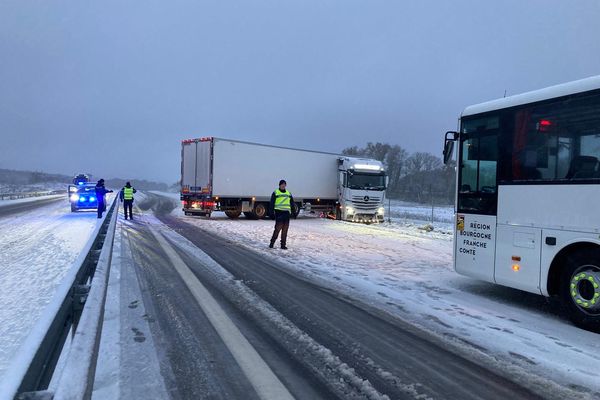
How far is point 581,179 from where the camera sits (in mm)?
5832

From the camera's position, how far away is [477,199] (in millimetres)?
7449

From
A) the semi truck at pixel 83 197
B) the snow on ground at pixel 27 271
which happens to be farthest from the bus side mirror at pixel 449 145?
the semi truck at pixel 83 197

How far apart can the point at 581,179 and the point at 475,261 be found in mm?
2173

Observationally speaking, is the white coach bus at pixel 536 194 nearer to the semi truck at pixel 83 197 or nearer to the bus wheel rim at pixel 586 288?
the bus wheel rim at pixel 586 288

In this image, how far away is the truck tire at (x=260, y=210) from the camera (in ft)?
80.7

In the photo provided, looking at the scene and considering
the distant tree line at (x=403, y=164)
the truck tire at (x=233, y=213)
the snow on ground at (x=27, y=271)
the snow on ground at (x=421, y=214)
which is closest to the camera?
the snow on ground at (x=27, y=271)

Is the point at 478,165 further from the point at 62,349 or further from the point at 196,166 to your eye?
the point at 196,166

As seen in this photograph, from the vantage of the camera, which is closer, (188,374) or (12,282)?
(188,374)

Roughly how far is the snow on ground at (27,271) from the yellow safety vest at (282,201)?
5246 mm

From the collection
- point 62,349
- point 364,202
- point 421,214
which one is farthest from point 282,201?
point 421,214

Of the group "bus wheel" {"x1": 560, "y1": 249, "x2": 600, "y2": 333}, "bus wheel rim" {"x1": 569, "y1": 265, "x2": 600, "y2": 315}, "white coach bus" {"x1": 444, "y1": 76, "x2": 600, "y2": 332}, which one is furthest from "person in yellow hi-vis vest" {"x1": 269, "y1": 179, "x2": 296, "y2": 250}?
"bus wheel rim" {"x1": 569, "y1": 265, "x2": 600, "y2": 315}

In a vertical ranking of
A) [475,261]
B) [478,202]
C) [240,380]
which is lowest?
[240,380]

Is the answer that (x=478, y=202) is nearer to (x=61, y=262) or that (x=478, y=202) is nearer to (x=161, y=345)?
(x=161, y=345)

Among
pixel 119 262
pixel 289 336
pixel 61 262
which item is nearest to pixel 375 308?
pixel 289 336
